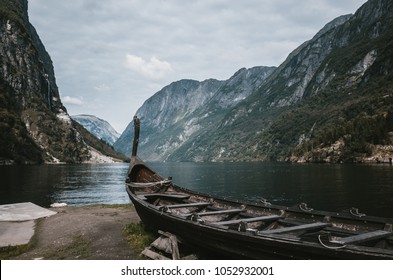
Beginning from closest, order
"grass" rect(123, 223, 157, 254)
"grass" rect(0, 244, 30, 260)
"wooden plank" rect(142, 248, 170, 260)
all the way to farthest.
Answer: "wooden plank" rect(142, 248, 170, 260) < "grass" rect(0, 244, 30, 260) < "grass" rect(123, 223, 157, 254)

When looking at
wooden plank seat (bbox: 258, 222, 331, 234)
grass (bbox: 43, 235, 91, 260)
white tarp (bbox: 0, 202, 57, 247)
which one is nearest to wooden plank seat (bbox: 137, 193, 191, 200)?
grass (bbox: 43, 235, 91, 260)

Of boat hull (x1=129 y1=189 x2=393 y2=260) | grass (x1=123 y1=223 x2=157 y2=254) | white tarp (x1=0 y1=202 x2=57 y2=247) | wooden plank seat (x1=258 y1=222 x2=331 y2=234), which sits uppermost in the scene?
wooden plank seat (x1=258 y1=222 x2=331 y2=234)

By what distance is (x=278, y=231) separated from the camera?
11945mm

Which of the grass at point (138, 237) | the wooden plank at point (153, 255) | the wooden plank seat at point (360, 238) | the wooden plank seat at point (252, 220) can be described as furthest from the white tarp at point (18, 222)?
the wooden plank seat at point (360, 238)

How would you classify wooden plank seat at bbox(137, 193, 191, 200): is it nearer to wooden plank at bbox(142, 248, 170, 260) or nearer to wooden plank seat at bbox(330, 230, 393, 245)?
wooden plank at bbox(142, 248, 170, 260)

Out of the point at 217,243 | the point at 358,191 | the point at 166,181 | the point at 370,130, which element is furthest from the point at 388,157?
the point at 217,243

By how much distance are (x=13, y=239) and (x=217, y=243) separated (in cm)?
1541

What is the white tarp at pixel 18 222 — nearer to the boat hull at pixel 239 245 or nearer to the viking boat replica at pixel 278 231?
the viking boat replica at pixel 278 231

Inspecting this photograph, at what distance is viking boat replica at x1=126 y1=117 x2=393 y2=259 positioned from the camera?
952cm

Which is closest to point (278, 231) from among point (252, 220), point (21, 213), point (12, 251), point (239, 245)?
point (239, 245)

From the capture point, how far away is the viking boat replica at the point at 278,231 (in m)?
9.52

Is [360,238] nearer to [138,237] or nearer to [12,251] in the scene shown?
[138,237]

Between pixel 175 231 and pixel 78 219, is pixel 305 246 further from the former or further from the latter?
pixel 78 219

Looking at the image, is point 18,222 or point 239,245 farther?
point 18,222
